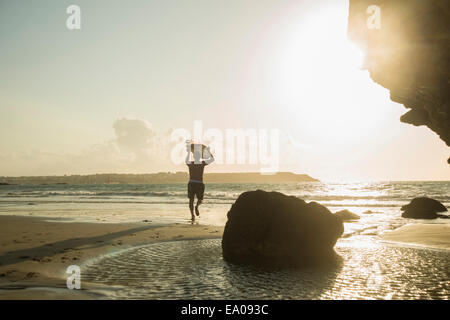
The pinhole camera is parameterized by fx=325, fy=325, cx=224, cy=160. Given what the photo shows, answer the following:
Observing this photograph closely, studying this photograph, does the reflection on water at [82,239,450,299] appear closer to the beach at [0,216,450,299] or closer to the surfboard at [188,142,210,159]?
the beach at [0,216,450,299]

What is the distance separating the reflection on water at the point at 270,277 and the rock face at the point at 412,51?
15.2ft

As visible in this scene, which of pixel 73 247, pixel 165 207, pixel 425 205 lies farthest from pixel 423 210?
pixel 73 247

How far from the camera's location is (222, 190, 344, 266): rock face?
21.7ft

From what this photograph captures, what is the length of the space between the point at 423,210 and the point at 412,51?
11.7 metres

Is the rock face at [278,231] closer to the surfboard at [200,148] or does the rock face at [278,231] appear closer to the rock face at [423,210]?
the surfboard at [200,148]

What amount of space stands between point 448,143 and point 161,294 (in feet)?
37.3

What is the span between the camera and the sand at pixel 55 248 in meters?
4.43

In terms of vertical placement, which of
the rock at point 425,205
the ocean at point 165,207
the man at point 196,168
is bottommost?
the ocean at point 165,207

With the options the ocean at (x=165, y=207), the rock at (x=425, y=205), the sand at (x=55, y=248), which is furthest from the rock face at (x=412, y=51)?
the rock at (x=425, y=205)

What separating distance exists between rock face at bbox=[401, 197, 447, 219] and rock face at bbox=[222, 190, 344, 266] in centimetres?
1172

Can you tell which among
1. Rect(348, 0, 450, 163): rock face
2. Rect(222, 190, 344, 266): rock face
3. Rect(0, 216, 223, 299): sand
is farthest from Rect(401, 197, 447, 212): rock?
Rect(222, 190, 344, 266): rock face

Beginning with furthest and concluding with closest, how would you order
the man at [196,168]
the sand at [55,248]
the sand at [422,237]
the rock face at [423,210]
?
the rock face at [423,210]
the man at [196,168]
the sand at [422,237]
the sand at [55,248]

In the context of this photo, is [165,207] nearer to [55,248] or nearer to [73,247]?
[73,247]
